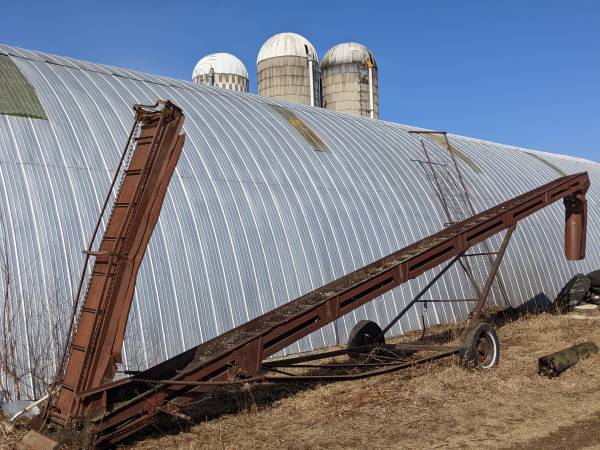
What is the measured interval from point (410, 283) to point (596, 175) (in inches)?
815

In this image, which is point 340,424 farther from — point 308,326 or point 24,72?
point 24,72

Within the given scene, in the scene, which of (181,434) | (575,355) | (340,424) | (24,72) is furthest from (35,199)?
(575,355)

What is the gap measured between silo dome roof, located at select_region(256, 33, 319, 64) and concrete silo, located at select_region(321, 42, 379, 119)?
127 cm

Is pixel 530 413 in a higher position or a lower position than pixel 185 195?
lower

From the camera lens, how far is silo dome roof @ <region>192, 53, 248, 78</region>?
34.9 meters

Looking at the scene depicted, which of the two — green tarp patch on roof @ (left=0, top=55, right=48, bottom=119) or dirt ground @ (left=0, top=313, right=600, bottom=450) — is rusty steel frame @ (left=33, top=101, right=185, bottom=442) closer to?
dirt ground @ (left=0, top=313, right=600, bottom=450)

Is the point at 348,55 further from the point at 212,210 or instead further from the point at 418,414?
the point at 418,414

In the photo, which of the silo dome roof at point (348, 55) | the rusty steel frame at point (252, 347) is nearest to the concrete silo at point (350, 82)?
the silo dome roof at point (348, 55)

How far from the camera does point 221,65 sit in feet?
115

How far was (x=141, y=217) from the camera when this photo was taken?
309 inches

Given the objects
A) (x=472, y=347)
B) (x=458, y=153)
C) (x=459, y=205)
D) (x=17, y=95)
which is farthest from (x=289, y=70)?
(x=472, y=347)

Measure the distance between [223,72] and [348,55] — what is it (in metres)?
6.93

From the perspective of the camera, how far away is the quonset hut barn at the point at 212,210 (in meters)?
10.9

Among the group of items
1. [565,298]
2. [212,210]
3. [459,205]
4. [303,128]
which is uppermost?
[303,128]
